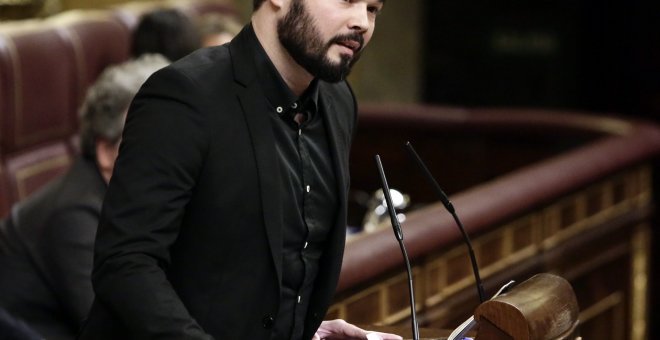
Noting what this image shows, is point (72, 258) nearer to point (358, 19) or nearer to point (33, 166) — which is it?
point (358, 19)

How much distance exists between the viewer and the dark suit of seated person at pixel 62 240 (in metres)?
2.20

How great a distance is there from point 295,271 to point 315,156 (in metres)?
0.15

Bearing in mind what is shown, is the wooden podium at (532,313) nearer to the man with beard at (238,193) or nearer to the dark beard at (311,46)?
the man with beard at (238,193)

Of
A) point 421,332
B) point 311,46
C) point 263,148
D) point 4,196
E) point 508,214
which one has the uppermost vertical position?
point 311,46

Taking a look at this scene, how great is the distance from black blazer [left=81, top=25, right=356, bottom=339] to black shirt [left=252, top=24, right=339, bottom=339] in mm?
32

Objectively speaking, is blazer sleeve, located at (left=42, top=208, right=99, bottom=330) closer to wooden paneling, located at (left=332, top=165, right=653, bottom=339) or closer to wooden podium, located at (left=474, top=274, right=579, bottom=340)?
wooden paneling, located at (left=332, top=165, right=653, bottom=339)

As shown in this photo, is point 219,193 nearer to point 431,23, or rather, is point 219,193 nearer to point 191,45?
point 191,45

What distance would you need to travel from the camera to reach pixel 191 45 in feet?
12.6

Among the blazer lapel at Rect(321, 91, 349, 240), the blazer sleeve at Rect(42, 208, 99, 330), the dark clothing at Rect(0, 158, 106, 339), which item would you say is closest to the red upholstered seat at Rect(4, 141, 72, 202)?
the dark clothing at Rect(0, 158, 106, 339)

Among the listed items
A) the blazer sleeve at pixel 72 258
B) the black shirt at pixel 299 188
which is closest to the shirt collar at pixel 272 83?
the black shirt at pixel 299 188

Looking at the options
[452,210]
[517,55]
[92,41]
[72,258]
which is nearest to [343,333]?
[452,210]

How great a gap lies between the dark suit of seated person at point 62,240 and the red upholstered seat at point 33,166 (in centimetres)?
122

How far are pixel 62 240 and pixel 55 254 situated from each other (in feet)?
0.09

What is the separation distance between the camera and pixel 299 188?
4.92 feet
